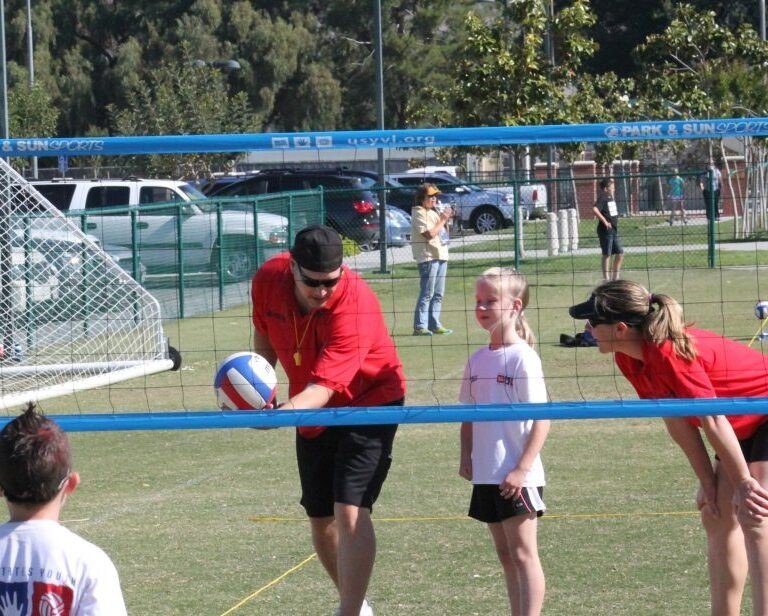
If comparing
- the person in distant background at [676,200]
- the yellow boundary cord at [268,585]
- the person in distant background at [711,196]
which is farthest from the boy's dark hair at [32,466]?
the person in distant background at [676,200]

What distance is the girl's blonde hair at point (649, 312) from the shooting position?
17.0 feet

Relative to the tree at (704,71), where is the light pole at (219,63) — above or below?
above

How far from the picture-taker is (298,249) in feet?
18.5

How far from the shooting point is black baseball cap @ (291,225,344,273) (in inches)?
220

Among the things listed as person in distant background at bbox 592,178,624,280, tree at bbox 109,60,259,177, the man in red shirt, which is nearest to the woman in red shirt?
the man in red shirt

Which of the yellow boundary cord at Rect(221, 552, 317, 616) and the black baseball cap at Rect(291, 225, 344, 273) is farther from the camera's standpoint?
the yellow boundary cord at Rect(221, 552, 317, 616)

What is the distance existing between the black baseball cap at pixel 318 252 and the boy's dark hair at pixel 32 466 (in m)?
2.23

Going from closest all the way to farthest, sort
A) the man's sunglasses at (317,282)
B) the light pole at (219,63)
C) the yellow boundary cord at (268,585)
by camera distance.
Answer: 1. the man's sunglasses at (317,282)
2. the yellow boundary cord at (268,585)
3. the light pole at (219,63)

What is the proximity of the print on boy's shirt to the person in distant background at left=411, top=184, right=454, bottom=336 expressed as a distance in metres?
11.3

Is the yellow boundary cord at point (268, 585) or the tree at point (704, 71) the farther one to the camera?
the tree at point (704, 71)

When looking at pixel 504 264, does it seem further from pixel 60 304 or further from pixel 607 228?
pixel 60 304

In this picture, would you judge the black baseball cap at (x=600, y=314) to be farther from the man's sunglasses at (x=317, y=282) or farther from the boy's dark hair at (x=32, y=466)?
the boy's dark hair at (x=32, y=466)

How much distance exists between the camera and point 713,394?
532 centimetres

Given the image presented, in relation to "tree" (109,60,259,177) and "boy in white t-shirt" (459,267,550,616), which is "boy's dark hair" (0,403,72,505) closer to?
"boy in white t-shirt" (459,267,550,616)
